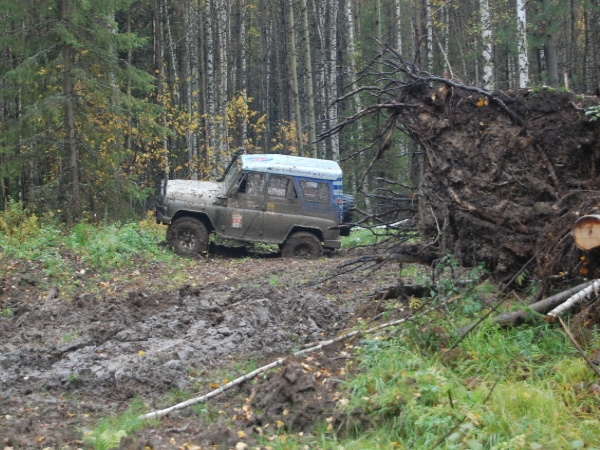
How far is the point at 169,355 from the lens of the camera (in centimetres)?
700

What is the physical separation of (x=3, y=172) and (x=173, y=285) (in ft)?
30.5

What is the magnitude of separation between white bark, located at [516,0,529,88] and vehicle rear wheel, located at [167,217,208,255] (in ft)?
27.8

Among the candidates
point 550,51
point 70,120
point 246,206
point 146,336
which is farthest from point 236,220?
point 550,51

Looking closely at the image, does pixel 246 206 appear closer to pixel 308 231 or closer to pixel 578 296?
pixel 308 231

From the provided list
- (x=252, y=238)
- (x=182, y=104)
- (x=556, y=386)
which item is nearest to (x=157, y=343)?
(x=556, y=386)

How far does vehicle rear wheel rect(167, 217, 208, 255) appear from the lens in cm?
1497

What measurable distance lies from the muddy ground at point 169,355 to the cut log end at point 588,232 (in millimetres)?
2272

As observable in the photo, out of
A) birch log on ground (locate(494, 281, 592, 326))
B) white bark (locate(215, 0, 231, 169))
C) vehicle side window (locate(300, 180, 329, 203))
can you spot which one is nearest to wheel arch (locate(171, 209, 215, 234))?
vehicle side window (locate(300, 180, 329, 203))

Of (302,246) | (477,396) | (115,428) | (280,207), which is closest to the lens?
(477,396)

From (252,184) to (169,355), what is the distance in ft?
27.4

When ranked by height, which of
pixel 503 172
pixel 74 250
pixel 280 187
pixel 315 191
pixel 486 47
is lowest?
pixel 74 250

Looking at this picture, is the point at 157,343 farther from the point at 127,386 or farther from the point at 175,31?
the point at 175,31

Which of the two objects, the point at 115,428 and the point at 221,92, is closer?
the point at 115,428

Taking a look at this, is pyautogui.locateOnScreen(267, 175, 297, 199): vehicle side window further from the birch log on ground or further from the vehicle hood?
the birch log on ground
